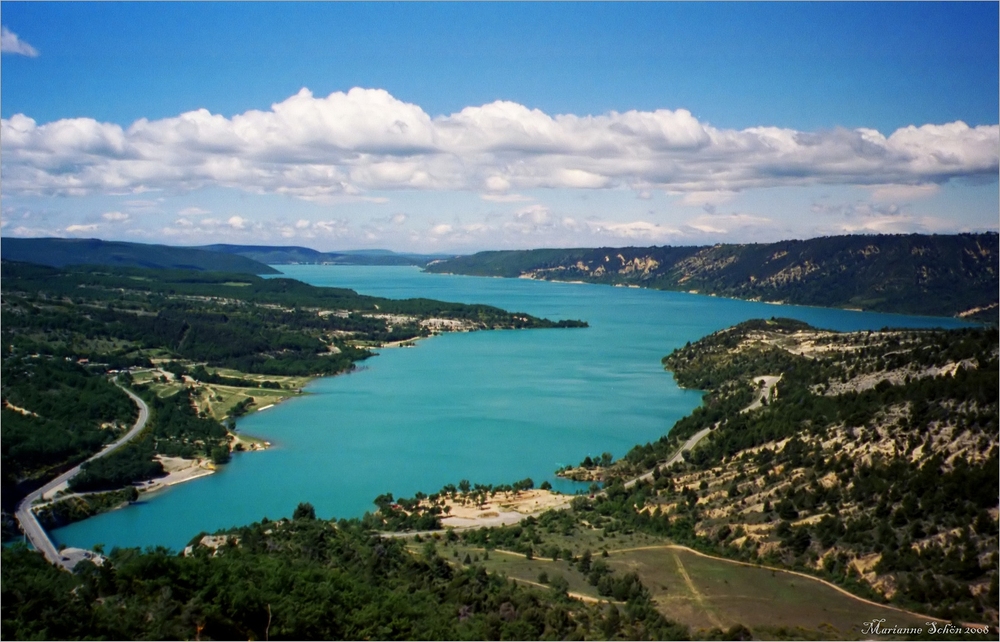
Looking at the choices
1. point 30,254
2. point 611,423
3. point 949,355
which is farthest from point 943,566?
point 30,254

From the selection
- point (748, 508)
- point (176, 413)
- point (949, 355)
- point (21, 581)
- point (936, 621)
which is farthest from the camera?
point (176, 413)

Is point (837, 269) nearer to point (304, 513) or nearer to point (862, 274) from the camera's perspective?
point (862, 274)

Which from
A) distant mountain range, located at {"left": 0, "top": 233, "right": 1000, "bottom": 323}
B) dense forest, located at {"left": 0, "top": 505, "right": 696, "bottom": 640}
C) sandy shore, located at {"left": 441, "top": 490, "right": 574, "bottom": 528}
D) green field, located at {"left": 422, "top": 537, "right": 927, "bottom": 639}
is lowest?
sandy shore, located at {"left": 441, "top": 490, "right": 574, "bottom": 528}

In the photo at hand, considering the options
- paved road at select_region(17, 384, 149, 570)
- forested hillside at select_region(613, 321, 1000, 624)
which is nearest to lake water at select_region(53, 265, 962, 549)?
paved road at select_region(17, 384, 149, 570)

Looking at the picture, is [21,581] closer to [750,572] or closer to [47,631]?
[47,631]

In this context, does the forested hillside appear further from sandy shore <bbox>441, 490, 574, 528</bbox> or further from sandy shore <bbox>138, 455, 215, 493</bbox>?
sandy shore <bbox>138, 455, 215, 493</bbox>

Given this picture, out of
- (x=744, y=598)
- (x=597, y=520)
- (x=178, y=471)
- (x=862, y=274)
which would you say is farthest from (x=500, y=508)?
(x=862, y=274)
